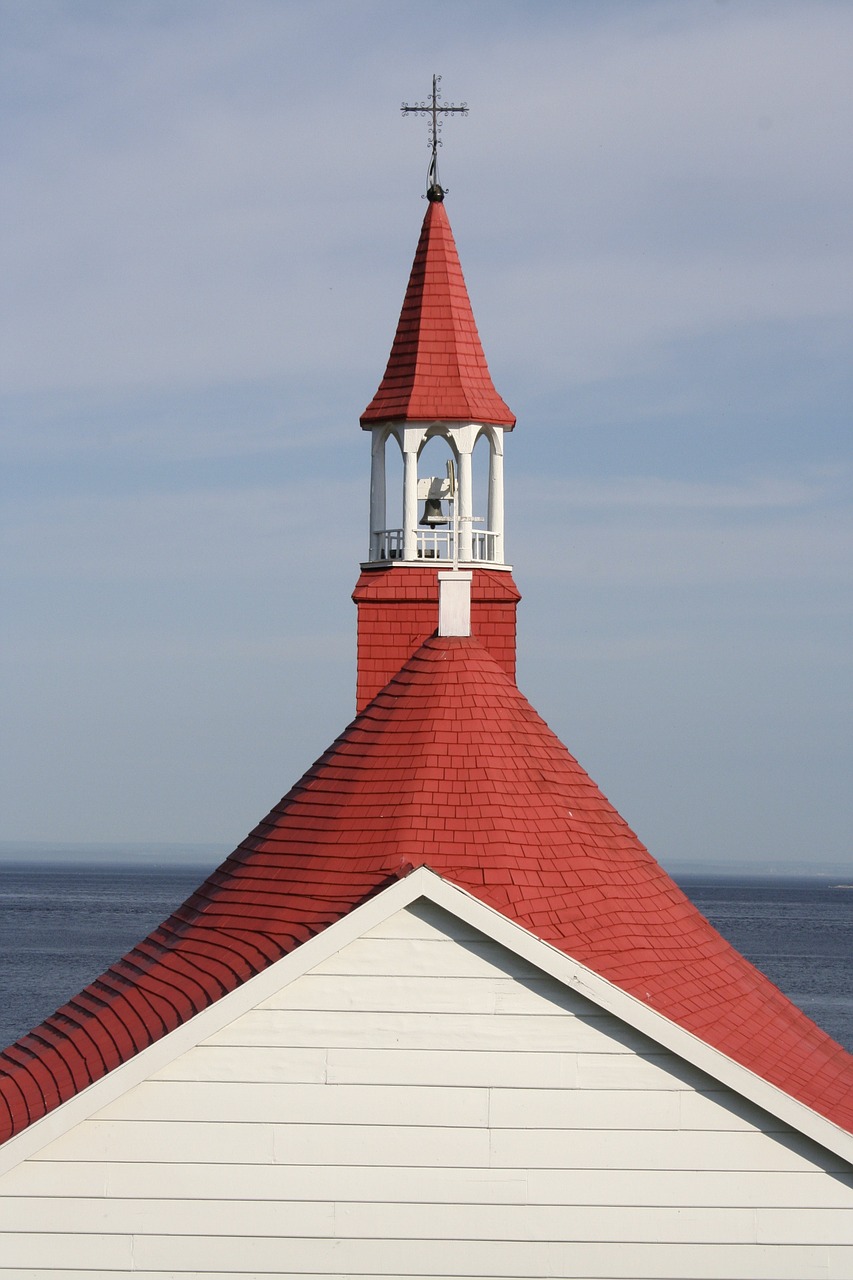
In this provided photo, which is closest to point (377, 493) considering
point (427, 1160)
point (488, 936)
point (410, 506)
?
point (410, 506)

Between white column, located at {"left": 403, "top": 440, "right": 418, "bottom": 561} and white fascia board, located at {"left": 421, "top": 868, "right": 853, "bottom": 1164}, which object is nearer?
white fascia board, located at {"left": 421, "top": 868, "right": 853, "bottom": 1164}

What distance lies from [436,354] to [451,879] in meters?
7.33

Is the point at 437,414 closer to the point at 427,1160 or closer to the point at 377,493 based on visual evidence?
the point at 377,493

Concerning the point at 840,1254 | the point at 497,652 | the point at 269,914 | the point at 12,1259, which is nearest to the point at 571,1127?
the point at 840,1254

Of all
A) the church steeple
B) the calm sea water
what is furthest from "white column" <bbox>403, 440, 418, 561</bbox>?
the calm sea water

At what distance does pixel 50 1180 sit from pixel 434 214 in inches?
426

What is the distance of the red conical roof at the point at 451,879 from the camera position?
36.2ft

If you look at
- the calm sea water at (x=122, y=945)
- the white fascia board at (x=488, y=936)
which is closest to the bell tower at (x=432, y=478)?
the white fascia board at (x=488, y=936)

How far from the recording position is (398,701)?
41.5 ft

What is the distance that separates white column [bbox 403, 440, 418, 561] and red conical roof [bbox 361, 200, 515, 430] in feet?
1.36

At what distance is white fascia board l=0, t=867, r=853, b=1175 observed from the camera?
9914 millimetres

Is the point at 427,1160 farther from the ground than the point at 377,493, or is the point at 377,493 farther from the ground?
the point at 377,493

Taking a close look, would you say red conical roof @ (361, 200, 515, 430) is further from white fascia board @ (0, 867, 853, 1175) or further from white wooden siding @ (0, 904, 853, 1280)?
white wooden siding @ (0, 904, 853, 1280)

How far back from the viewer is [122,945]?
75.1 metres
